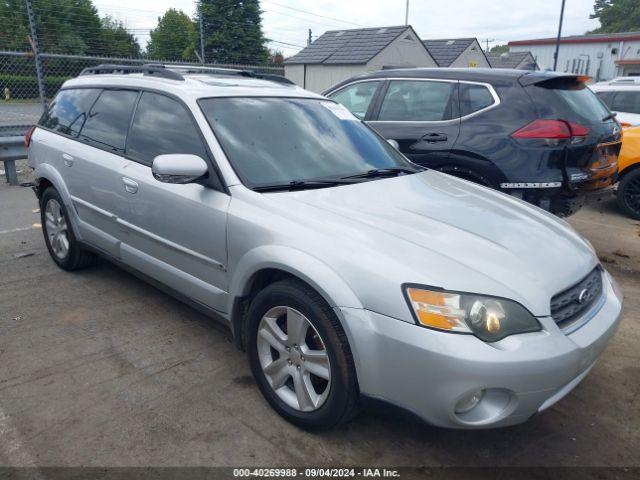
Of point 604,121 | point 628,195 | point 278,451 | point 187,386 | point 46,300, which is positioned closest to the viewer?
point 278,451

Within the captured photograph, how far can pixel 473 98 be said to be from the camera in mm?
5219

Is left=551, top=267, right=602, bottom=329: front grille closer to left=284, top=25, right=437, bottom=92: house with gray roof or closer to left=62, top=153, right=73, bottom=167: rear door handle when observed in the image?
left=62, top=153, right=73, bottom=167: rear door handle

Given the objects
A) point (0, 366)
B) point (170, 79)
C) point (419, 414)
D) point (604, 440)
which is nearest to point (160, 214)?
point (170, 79)

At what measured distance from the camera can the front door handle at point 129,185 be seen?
3.49 metres

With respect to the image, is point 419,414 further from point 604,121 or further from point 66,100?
point 604,121

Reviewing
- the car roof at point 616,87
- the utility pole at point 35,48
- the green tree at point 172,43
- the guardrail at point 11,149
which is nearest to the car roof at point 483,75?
the car roof at point 616,87

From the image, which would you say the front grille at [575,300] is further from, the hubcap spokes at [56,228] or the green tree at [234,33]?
the green tree at [234,33]

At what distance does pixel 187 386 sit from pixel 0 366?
1159mm

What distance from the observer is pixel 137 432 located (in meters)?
2.62

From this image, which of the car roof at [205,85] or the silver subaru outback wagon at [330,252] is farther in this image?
the car roof at [205,85]

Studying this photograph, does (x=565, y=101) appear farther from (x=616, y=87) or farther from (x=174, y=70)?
(x=616, y=87)

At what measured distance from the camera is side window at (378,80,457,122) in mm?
5375

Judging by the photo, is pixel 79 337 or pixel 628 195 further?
pixel 628 195

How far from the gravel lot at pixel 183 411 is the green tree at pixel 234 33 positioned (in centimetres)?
3027
